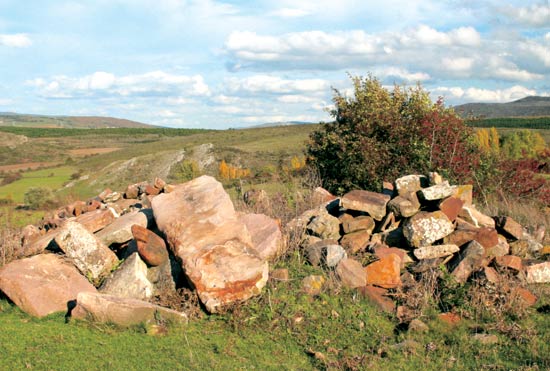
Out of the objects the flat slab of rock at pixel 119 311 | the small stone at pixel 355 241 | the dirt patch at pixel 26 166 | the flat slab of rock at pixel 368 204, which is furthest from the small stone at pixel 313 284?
the dirt patch at pixel 26 166

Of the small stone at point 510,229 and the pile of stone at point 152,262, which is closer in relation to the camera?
the pile of stone at point 152,262

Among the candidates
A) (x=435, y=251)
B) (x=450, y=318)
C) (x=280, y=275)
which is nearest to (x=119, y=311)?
(x=280, y=275)

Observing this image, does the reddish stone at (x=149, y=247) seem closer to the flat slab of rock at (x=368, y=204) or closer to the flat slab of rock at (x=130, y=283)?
the flat slab of rock at (x=130, y=283)

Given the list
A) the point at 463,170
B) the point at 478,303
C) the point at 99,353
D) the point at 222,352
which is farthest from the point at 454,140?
the point at 99,353

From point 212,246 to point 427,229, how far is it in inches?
163

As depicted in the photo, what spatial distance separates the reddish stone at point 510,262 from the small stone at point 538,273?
171 mm

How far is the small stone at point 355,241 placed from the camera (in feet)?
34.0

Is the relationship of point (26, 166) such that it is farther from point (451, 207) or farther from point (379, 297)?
point (379, 297)

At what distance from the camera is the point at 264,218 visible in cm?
1080

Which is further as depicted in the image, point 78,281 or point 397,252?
point 397,252

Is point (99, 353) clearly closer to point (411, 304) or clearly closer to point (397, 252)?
point (411, 304)

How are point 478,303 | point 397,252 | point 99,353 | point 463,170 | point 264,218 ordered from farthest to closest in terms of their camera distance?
point 463,170, point 264,218, point 397,252, point 478,303, point 99,353

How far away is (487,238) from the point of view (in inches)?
391

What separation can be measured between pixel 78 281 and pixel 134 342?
7.87 ft
